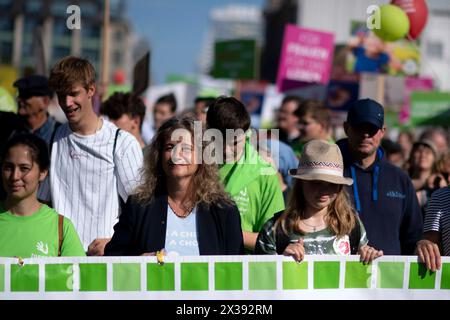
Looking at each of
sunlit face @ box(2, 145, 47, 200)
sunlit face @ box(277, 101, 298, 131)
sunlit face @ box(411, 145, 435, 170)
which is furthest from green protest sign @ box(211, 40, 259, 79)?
sunlit face @ box(2, 145, 47, 200)

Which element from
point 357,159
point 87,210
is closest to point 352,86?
point 357,159

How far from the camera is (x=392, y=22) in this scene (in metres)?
8.31

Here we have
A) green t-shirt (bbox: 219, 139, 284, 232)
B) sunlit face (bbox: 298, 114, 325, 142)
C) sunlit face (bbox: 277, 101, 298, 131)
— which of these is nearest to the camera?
green t-shirt (bbox: 219, 139, 284, 232)

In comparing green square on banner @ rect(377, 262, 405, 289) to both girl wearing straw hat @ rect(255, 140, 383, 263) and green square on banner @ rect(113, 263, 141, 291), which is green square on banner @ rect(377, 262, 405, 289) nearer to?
girl wearing straw hat @ rect(255, 140, 383, 263)

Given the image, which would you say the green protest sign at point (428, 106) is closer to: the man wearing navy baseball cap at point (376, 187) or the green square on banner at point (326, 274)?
the man wearing navy baseball cap at point (376, 187)

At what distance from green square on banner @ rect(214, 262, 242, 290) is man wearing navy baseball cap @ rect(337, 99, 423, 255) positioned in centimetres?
132

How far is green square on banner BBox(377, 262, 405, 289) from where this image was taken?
340cm

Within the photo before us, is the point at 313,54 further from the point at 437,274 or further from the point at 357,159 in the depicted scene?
the point at 437,274

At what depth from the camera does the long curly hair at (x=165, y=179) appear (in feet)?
12.1

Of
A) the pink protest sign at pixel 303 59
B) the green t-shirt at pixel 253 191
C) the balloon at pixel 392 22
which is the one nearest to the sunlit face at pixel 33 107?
the green t-shirt at pixel 253 191


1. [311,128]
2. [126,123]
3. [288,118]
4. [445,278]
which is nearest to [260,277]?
[445,278]

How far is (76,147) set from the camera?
4379 mm

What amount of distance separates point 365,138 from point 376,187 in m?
0.29
